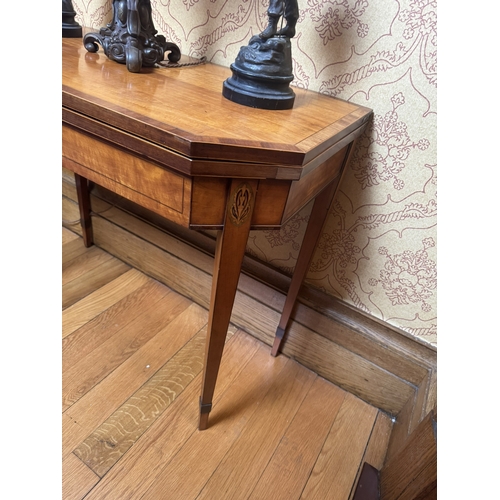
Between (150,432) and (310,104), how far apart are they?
81 cm

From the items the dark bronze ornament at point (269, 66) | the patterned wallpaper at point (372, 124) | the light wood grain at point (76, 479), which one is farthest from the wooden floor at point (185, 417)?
the dark bronze ornament at point (269, 66)

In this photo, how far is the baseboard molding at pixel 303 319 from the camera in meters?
0.91

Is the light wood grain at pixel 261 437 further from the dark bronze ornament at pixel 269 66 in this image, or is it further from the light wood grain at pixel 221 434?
the dark bronze ornament at pixel 269 66

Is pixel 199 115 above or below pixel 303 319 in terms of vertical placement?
above

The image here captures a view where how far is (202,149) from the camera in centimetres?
46

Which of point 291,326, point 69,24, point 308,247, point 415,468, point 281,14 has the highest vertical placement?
point 281,14

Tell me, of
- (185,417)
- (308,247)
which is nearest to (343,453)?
(185,417)

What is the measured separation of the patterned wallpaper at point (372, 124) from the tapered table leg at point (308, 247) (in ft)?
0.26

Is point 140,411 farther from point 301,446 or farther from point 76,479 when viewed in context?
point 301,446

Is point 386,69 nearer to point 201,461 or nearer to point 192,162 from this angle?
point 192,162

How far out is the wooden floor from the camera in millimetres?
794

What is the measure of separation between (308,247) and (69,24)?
78cm

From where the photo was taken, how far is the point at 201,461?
0.83m
